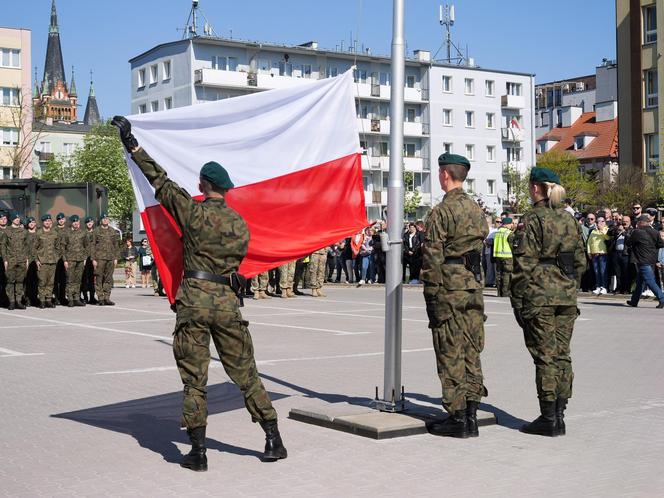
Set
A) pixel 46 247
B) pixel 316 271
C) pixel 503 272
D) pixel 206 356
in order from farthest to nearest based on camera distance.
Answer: pixel 316 271
pixel 46 247
pixel 503 272
pixel 206 356

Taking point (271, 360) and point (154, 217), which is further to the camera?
point (271, 360)

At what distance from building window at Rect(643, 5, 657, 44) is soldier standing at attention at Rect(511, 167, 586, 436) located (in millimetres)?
54334

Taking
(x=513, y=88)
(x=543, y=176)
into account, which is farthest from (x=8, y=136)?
(x=543, y=176)

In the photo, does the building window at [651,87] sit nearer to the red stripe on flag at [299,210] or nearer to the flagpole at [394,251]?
the red stripe on flag at [299,210]

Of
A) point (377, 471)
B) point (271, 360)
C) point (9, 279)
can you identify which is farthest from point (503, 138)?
point (377, 471)

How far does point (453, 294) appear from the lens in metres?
8.40

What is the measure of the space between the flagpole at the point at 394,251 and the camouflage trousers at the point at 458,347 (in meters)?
0.68

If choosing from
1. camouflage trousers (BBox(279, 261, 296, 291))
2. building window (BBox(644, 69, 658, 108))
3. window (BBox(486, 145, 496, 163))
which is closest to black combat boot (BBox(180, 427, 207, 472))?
camouflage trousers (BBox(279, 261, 296, 291))

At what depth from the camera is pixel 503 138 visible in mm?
96125

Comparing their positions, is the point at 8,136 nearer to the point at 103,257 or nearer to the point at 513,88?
the point at 513,88

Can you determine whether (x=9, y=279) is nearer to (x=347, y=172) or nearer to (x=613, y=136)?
(x=347, y=172)

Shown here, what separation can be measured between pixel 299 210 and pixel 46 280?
15915 millimetres

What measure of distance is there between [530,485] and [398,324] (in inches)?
100

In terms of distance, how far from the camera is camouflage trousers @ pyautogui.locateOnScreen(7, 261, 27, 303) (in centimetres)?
2400
